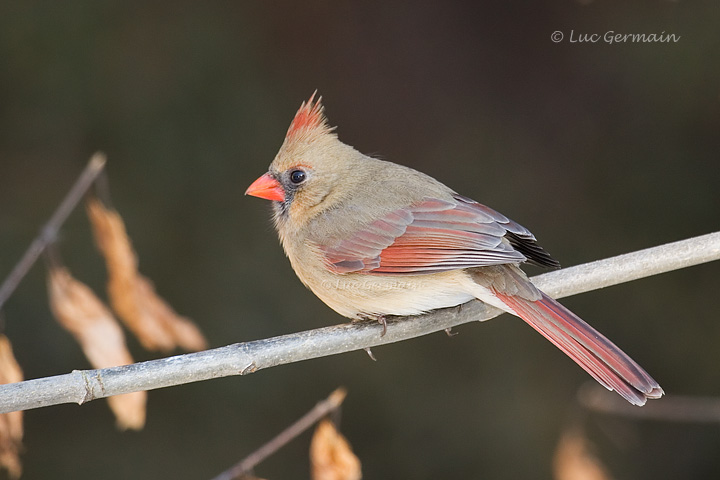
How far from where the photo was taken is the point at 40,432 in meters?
3.99

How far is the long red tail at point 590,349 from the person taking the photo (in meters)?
2.46

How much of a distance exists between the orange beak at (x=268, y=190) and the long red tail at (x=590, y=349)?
37.3 inches

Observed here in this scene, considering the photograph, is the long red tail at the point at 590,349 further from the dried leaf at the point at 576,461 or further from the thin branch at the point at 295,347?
the dried leaf at the point at 576,461

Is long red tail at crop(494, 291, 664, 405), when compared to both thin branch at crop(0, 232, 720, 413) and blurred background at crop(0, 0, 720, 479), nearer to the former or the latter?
thin branch at crop(0, 232, 720, 413)

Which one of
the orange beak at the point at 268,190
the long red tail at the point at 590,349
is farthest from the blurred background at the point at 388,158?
the long red tail at the point at 590,349

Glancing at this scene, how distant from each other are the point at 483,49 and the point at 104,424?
2666 millimetres

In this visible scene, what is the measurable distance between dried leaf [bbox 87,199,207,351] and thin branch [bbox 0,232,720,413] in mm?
293

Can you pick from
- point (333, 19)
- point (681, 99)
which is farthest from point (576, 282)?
point (333, 19)

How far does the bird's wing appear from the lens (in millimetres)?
2723

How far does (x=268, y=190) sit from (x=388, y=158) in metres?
1.41

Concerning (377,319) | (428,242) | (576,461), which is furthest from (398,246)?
(576,461)

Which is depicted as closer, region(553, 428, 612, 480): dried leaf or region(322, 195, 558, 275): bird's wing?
region(322, 195, 558, 275): bird's wing

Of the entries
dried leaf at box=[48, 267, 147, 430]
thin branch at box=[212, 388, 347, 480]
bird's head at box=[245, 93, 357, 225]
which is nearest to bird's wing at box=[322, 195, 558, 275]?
bird's head at box=[245, 93, 357, 225]

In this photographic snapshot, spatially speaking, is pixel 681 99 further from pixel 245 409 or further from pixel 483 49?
pixel 245 409
